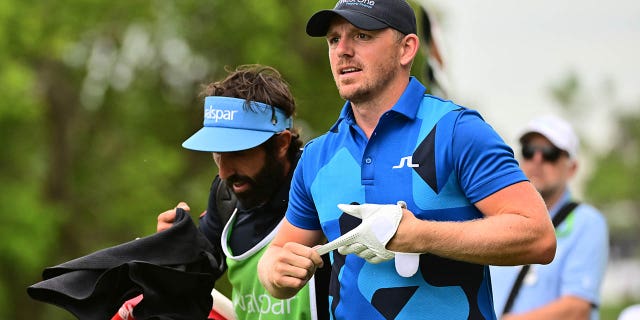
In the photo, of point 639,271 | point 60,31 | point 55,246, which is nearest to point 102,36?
point 60,31

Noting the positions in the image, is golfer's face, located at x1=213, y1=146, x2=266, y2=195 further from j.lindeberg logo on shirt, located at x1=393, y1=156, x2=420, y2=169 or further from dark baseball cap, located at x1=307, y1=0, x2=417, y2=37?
j.lindeberg logo on shirt, located at x1=393, y1=156, x2=420, y2=169

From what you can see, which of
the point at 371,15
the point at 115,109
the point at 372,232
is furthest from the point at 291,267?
the point at 115,109

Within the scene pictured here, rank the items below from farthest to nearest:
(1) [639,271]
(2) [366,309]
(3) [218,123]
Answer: (1) [639,271], (3) [218,123], (2) [366,309]

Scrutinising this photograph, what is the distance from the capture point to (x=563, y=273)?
24.6ft

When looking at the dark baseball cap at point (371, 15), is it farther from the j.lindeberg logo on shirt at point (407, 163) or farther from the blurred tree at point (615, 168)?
the blurred tree at point (615, 168)

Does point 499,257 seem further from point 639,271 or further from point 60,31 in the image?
point 639,271

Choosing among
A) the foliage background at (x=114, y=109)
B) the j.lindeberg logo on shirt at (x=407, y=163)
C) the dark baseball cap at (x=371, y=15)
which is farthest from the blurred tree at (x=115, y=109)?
the j.lindeberg logo on shirt at (x=407, y=163)

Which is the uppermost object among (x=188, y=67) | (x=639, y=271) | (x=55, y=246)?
(x=188, y=67)

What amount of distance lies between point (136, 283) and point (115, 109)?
25220 millimetres

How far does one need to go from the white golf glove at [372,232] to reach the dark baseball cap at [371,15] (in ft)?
2.38

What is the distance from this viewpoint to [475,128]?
412 centimetres

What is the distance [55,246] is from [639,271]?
241 ft

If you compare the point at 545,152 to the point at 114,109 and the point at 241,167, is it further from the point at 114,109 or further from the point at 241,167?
the point at 114,109

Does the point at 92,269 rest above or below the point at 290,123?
below
